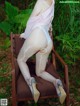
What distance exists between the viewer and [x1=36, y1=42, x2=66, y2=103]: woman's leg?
11.0 feet

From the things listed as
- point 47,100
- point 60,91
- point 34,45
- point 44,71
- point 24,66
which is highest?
point 34,45

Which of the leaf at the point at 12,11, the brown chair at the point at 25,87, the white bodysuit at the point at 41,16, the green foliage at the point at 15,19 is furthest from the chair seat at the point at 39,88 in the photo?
the leaf at the point at 12,11

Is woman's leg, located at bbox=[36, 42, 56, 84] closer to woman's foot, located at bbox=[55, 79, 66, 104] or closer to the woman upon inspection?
the woman

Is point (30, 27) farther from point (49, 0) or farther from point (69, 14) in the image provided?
point (69, 14)

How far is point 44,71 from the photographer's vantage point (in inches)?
148

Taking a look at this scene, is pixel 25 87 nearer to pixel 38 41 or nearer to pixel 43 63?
pixel 43 63

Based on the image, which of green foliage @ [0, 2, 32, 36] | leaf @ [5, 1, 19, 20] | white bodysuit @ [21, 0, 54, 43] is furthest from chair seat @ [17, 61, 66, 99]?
leaf @ [5, 1, 19, 20]

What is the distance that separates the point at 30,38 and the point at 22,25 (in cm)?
189

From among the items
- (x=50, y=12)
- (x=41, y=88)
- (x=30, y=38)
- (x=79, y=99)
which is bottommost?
(x=79, y=99)

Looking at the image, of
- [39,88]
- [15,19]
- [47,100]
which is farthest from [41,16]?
[15,19]

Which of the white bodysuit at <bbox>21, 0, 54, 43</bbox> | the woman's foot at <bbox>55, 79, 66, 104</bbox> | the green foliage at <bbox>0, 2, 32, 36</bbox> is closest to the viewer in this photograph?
the woman's foot at <bbox>55, 79, 66, 104</bbox>

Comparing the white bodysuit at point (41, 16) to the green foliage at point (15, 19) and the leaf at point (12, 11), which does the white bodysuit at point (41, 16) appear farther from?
the leaf at point (12, 11)

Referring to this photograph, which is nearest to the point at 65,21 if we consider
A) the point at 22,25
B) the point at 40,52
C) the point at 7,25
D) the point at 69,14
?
the point at 69,14

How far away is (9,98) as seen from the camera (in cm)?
429
